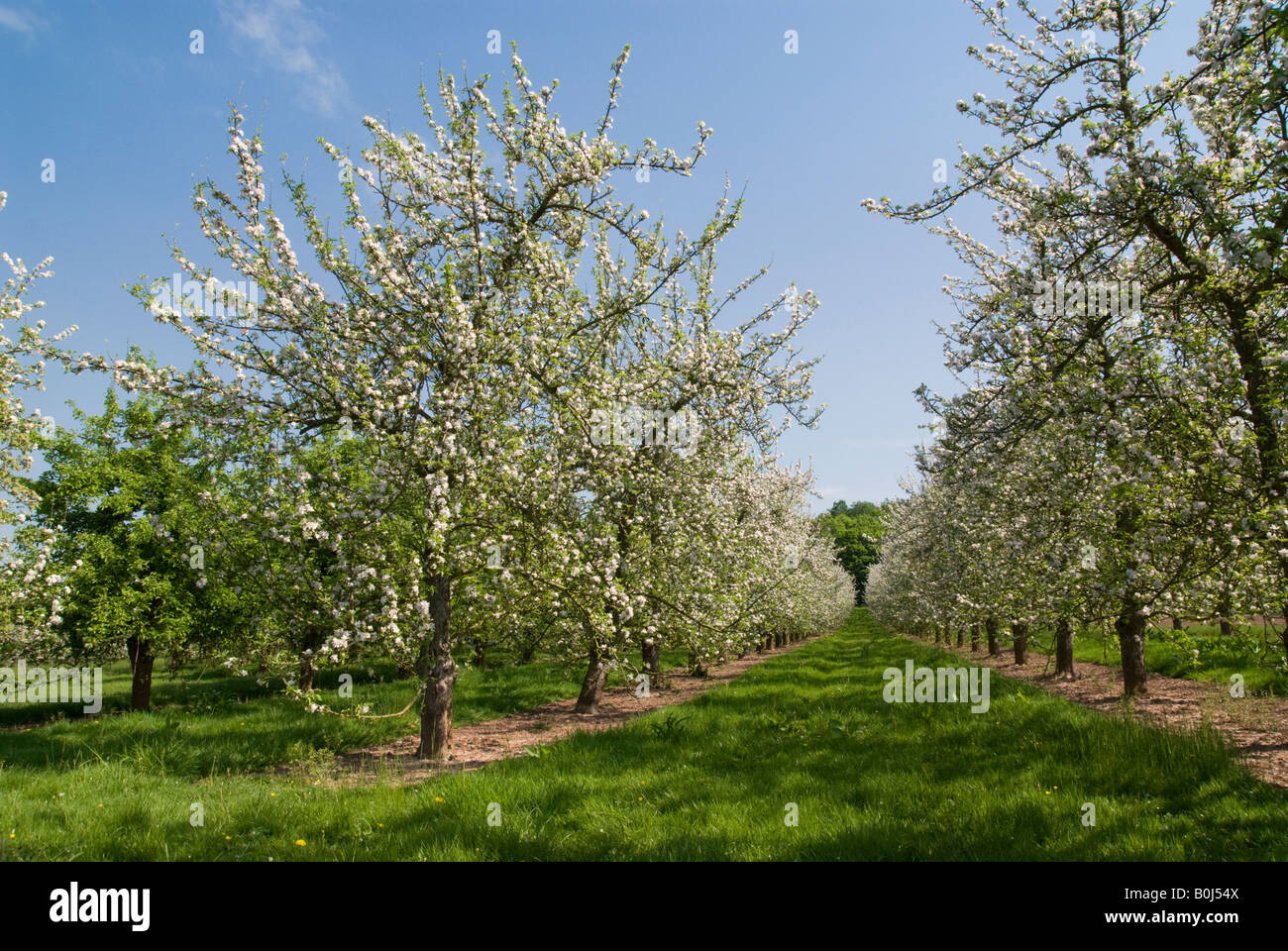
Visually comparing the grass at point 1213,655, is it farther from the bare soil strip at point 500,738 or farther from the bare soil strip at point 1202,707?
the bare soil strip at point 500,738

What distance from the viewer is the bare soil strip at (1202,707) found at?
9.95m

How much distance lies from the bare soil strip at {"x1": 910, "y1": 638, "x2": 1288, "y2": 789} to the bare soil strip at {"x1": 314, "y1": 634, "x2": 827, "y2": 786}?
428 inches

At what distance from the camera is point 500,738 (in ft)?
48.4

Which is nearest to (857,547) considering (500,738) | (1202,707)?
(1202,707)

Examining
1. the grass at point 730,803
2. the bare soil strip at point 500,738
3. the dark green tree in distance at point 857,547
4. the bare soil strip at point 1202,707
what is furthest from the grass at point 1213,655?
the dark green tree in distance at point 857,547

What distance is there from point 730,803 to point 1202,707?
13.1 m

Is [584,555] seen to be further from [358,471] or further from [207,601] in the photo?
[207,601]

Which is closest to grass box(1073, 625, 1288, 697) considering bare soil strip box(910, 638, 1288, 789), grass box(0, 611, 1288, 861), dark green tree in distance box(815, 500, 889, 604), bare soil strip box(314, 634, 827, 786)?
bare soil strip box(910, 638, 1288, 789)

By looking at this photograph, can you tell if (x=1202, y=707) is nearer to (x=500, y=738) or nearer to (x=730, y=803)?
(x=730, y=803)

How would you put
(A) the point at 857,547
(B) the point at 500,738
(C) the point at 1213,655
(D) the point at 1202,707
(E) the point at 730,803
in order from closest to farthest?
(E) the point at 730,803
(C) the point at 1213,655
(D) the point at 1202,707
(B) the point at 500,738
(A) the point at 857,547

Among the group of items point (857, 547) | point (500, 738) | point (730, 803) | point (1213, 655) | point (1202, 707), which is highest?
point (1213, 655)

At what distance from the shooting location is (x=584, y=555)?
41.7ft

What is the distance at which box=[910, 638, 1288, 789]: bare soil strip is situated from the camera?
9.95 meters

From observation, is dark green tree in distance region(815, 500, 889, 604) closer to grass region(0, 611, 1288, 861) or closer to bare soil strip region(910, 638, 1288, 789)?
bare soil strip region(910, 638, 1288, 789)
